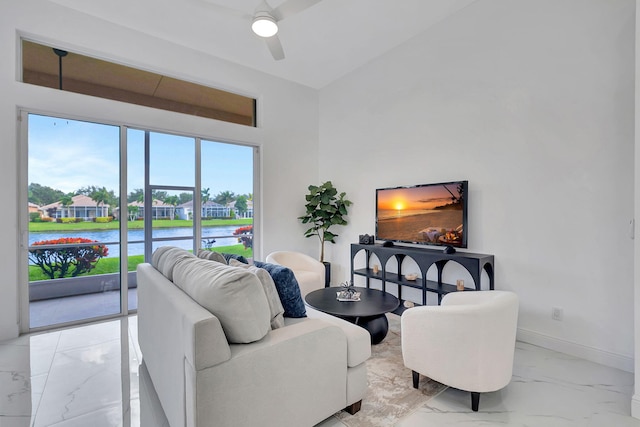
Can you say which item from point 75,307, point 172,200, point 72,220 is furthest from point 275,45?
point 75,307

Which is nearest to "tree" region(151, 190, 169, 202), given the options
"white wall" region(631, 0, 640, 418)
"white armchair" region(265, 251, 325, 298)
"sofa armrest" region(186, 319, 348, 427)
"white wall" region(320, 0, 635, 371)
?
"white armchair" region(265, 251, 325, 298)

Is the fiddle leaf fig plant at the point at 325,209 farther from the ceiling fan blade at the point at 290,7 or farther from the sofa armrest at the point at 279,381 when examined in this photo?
the sofa armrest at the point at 279,381

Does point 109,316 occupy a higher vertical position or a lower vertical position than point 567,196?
lower

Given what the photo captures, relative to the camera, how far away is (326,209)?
189 inches

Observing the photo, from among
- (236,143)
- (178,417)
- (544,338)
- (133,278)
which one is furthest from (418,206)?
(133,278)

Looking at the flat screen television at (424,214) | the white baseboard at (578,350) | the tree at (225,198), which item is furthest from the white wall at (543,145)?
the tree at (225,198)

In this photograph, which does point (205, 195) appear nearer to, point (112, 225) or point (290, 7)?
point (112, 225)

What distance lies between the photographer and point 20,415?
1882mm

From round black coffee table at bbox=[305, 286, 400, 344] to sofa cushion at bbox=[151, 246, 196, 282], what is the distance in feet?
3.94

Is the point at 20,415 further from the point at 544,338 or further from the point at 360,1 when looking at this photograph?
the point at 360,1

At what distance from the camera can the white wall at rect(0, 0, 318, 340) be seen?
302 cm

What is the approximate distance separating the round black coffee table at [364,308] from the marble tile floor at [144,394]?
2.53ft

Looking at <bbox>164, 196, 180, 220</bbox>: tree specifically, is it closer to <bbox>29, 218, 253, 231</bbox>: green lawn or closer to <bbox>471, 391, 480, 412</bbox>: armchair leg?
<bbox>29, 218, 253, 231</bbox>: green lawn

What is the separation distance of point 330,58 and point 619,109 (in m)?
3.33
